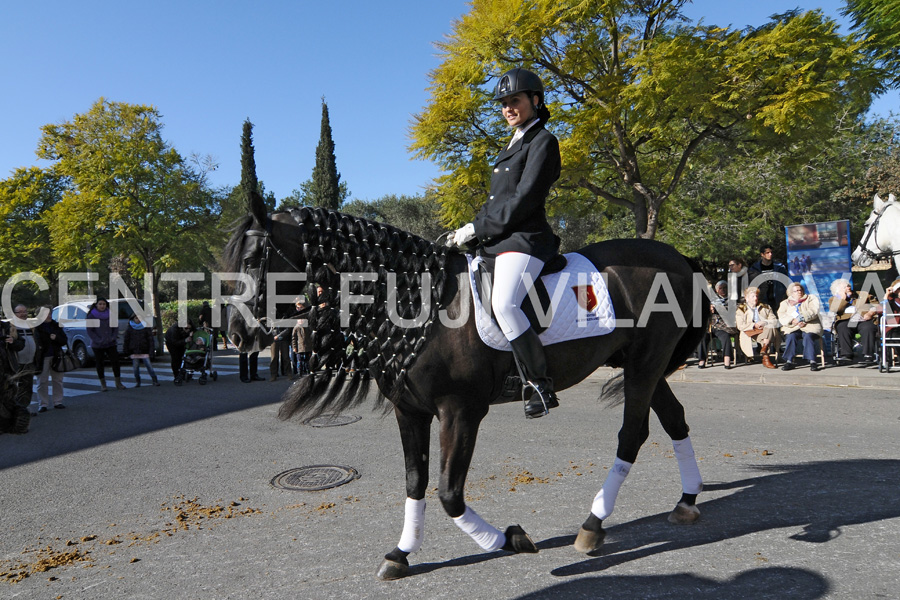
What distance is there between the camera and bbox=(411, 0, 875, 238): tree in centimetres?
1189

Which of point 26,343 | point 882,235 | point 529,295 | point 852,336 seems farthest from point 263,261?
point 852,336

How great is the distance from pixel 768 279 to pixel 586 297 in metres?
10.7

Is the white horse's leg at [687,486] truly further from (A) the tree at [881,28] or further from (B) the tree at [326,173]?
(B) the tree at [326,173]

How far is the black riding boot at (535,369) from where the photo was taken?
321 cm

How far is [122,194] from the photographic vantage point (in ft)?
64.0

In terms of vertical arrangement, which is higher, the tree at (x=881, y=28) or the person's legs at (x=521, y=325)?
the tree at (x=881, y=28)

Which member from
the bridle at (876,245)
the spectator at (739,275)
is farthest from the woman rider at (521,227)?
the spectator at (739,275)

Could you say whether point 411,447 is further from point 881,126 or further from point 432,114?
point 881,126

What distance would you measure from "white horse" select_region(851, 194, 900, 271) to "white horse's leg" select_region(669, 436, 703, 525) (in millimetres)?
7836

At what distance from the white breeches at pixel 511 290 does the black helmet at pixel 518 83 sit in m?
0.96

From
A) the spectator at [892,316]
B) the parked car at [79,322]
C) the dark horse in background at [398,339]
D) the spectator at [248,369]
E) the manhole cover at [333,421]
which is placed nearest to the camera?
the dark horse in background at [398,339]

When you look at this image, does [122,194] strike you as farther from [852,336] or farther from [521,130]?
[852,336]

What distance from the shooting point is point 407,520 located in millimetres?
3328

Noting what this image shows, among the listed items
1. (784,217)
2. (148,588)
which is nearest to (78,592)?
(148,588)
